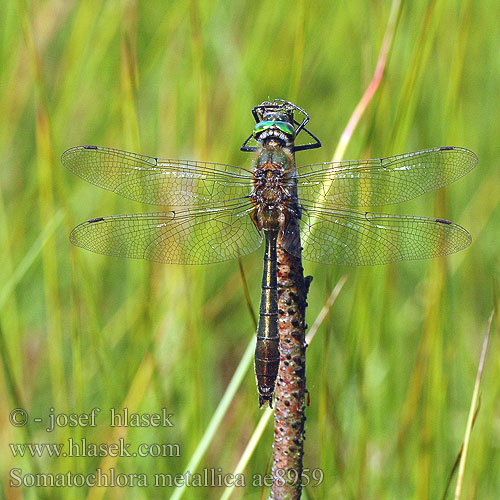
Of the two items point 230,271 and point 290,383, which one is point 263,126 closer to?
point 290,383

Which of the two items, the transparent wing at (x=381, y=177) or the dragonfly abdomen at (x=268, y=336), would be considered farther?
the transparent wing at (x=381, y=177)

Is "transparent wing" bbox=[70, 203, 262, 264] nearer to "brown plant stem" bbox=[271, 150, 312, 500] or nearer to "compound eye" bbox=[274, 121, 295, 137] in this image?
"compound eye" bbox=[274, 121, 295, 137]

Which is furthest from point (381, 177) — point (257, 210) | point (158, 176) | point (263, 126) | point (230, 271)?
point (230, 271)

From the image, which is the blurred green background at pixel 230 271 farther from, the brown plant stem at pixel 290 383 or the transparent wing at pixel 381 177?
the brown plant stem at pixel 290 383

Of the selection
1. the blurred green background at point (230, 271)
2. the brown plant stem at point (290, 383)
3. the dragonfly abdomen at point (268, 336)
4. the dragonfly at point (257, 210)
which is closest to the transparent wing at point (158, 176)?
the dragonfly at point (257, 210)

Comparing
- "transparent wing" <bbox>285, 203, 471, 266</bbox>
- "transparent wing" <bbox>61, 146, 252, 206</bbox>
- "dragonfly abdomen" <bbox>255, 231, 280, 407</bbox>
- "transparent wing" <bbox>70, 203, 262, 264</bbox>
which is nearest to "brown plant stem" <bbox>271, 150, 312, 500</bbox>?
"dragonfly abdomen" <bbox>255, 231, 280, 407</bbox>

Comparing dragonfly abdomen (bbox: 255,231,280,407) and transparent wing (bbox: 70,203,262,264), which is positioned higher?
transparent wing (bbox: 70,203,262,264)
